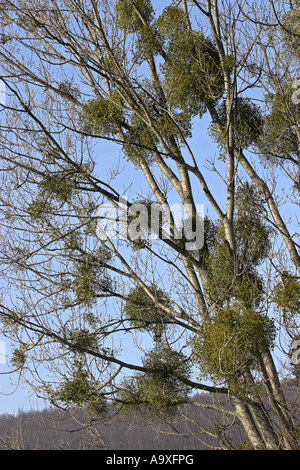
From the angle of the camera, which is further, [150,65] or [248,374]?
[150,65]

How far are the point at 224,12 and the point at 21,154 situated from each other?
3.26 meters

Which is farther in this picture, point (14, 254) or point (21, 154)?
point (14, 254)

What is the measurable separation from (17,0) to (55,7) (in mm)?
637

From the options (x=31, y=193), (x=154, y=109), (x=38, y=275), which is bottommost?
(x=38, y=275)

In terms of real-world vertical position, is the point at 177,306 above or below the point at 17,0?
below

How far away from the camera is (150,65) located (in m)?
8.86

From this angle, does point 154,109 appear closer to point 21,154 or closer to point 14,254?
point 21,154

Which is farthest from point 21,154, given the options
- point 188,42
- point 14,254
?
point 188,42

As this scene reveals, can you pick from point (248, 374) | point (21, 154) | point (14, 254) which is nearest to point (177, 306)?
point (248, 374)

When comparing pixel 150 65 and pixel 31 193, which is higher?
pixel 150 65
